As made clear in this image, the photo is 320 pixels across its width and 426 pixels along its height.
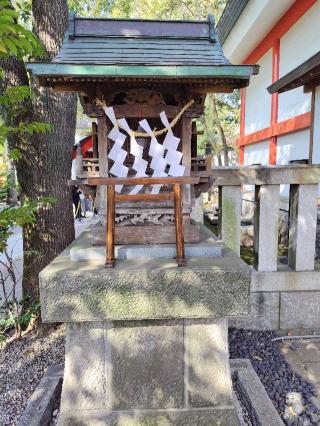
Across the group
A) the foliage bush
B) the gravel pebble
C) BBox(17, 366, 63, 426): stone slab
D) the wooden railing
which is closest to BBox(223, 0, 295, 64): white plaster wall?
the wooden railing

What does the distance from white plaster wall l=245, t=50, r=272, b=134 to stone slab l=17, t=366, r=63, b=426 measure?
336 inches

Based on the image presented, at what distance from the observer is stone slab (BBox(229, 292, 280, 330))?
3.73 m

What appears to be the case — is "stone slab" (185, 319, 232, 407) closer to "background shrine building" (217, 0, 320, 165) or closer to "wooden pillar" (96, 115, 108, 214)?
"wooden pillar" (96, 115, 108, 214)

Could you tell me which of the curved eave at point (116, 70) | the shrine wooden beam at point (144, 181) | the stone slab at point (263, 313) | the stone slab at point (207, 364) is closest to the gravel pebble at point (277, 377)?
the stone slab at point (263, 313)

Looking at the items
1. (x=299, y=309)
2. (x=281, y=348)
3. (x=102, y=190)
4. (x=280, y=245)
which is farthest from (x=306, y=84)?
(x=102, y=190)

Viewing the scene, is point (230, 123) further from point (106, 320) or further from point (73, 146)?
point (106, 320)

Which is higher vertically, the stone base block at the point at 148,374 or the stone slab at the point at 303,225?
the stone slab at the point at 303,225

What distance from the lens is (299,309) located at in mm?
3746

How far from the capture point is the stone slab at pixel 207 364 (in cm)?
227

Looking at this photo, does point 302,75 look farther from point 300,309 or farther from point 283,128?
point 300,309

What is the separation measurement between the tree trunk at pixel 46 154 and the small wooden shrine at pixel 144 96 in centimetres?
140

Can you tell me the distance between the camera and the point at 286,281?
3701 millimetres

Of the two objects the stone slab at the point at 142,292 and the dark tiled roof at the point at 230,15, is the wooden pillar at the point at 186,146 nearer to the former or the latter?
the stone slab at the point at 142,292

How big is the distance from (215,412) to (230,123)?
769 inches
